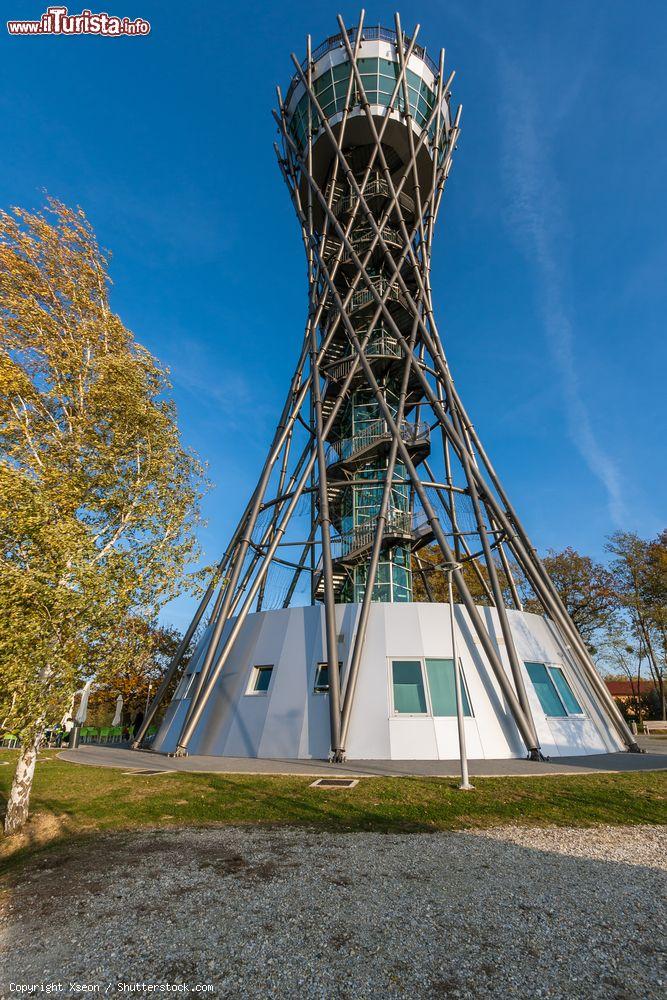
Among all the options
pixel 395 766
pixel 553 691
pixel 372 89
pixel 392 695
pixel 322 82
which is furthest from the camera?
pixel 322 82

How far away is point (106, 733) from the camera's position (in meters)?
31.7

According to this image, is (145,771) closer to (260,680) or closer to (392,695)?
(260,680)

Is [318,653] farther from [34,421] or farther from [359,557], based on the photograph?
[34,421]

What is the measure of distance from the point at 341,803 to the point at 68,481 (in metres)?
7.68

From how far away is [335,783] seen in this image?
10648 mm

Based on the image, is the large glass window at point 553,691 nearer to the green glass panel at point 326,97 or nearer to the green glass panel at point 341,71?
the green glass panel at point 326,97

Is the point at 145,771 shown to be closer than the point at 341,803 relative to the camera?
No

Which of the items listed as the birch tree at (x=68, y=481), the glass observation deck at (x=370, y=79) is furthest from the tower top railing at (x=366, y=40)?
the birch tree at (x=68, y=481)

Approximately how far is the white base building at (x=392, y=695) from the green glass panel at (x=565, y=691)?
43mm

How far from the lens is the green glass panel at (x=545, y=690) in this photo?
15836 millimetres

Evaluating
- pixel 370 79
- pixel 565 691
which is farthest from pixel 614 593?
pixel 370 79

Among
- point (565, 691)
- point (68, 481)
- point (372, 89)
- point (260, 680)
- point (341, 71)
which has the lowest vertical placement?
point (565, 691)

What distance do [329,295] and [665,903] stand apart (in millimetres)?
23865

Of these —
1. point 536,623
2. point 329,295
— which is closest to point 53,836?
point 536,623
